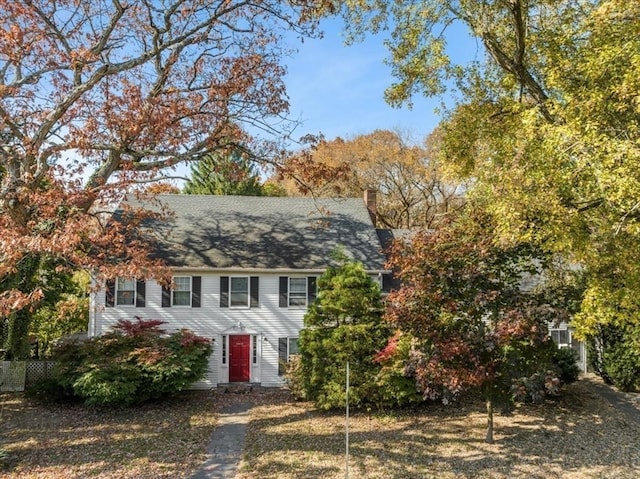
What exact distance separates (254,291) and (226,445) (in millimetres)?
7571

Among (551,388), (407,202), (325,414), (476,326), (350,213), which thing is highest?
(407,202)

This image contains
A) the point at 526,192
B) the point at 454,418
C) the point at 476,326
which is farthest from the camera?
the point at 454,418

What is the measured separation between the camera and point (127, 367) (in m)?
13.6

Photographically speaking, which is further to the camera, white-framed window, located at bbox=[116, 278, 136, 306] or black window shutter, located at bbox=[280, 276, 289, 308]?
black window shutter, located at bbox=[280, 276, 289, 308]

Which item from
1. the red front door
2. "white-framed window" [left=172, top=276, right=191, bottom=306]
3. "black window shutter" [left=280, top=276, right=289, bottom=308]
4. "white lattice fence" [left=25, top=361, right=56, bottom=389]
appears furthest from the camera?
"black window shutter" [left=280, top=276, right=289, bottom=308]

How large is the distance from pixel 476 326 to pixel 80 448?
30.7ft

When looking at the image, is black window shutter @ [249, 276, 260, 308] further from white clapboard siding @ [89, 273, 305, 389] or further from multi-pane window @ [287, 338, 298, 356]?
multi-pane window @ [287, 338, 298, 356]

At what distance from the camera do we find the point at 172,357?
14.1m

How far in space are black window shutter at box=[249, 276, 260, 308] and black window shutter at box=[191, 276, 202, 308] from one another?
1.93m

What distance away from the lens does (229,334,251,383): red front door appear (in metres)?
17.8

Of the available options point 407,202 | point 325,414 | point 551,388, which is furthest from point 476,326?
point 407,202

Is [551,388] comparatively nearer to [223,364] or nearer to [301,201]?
[223,364]

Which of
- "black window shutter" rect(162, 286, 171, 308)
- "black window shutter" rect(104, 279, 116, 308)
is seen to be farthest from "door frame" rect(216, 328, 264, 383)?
"black window shutter" rect(104, 279, 116, 308)

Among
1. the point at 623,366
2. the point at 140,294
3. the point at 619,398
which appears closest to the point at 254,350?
the point at 140,294
